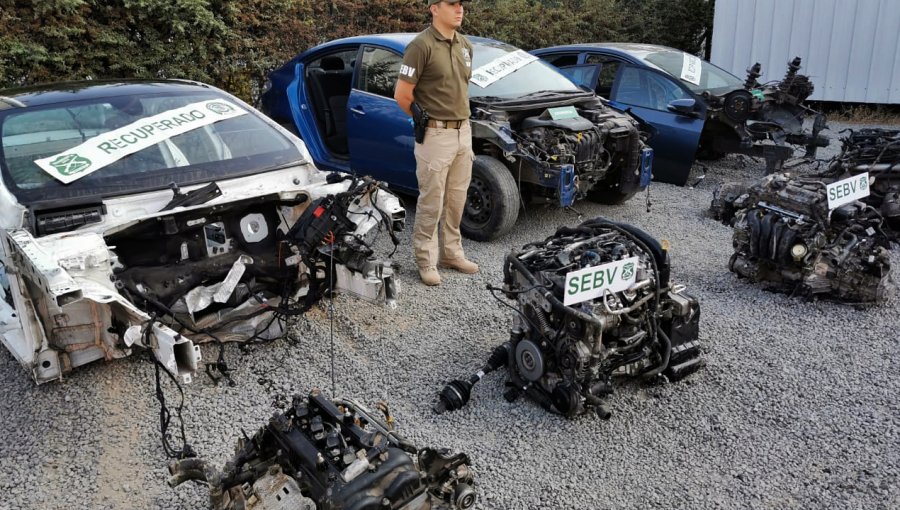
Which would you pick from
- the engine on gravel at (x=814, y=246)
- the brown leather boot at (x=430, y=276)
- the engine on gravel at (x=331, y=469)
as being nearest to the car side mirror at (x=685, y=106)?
the engine on gravel at (x=814, y=246)

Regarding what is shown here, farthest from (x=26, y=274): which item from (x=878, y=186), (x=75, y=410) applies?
(x=878, y=186)

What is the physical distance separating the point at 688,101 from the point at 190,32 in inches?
213

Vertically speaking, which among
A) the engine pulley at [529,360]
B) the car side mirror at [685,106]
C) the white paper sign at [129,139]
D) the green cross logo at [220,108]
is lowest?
the engine pulley at [529,360]

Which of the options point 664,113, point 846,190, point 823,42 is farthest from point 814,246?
point 823,42

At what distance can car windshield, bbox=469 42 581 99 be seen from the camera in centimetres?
622

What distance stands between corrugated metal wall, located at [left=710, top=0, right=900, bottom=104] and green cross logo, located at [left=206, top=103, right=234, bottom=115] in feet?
32.9

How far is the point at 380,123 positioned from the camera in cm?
621

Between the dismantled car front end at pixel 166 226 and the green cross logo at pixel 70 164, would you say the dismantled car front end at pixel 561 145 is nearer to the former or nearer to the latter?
the dismantled car front end at pixel 166 226

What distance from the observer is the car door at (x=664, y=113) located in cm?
716

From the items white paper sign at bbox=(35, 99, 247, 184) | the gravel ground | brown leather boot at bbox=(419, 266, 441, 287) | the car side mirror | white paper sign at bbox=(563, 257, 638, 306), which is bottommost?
the gravel ground

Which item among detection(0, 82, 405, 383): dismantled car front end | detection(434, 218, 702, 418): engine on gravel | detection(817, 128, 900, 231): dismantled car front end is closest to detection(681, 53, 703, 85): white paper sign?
detection(817, 128, 900, 231): dismantled car front end

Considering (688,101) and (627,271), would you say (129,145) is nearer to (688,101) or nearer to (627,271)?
(627,271)

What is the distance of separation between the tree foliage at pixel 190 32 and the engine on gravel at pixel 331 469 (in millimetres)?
5769

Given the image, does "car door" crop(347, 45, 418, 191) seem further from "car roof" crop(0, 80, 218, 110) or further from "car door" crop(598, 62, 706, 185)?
"car door" crop(598, 62, 706, 185)
